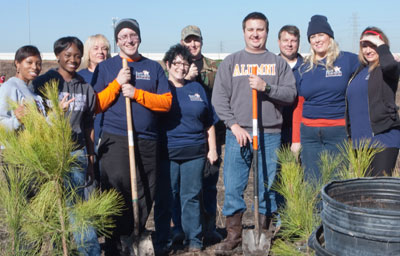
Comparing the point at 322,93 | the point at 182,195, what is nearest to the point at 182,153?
the point at 182,195

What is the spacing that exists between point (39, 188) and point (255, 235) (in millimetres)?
2035

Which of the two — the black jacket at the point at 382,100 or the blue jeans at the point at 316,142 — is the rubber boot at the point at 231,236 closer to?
the blue jeans at the point at 316,142

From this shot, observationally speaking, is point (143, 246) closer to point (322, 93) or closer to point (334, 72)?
point (322, 93)

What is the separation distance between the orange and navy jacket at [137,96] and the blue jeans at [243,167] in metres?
0.68

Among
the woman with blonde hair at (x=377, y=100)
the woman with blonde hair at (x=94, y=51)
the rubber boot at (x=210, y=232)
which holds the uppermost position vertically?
the woman with blonde hair at (x=94, y=51)

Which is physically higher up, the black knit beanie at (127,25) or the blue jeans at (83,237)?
the black knit beanie at (127,25)

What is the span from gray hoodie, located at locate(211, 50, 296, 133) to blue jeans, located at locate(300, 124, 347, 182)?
0.25 meters

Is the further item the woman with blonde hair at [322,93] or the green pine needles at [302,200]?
the woman with blonde hair at [322,93]

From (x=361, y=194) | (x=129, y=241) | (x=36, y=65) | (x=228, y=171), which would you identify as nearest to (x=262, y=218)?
(x=228, y=171)

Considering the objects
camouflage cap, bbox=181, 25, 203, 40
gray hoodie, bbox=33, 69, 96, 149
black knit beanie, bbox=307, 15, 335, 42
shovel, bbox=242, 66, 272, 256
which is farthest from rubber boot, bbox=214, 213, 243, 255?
camouflage cap, bbox=181, 25, 203, 40

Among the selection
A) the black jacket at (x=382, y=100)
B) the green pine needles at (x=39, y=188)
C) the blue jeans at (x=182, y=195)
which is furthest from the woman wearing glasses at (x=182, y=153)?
the green pine needles at (x=39, y=188)

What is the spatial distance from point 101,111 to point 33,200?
141 centimetres

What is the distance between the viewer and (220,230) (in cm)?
464

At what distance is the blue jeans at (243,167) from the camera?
384 cm
